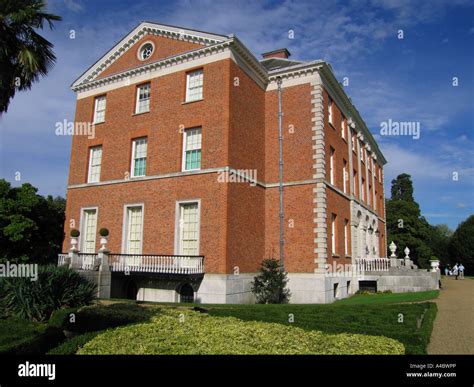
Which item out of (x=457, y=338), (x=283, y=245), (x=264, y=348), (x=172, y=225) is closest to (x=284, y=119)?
(x=283, y=245)

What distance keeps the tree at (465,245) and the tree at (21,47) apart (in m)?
62.9

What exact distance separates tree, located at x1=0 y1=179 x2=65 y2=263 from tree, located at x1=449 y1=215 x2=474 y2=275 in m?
57.1

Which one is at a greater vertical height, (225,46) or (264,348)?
(225,46)

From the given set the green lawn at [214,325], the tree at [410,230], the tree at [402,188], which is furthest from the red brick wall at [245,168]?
the tree at [402,188]

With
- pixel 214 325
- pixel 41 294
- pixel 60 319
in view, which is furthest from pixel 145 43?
pixel 214 325

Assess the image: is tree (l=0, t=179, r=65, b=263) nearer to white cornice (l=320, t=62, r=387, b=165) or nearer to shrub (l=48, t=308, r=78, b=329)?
shrub (l=48, t=308, r=78, b=329)

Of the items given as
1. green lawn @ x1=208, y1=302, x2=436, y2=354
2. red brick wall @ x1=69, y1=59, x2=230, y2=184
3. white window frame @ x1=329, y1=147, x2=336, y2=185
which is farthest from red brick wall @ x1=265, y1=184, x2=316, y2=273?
green lawn @ x1=208, y1=302, x2=436, y2=354

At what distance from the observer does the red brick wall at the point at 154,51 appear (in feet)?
69.6

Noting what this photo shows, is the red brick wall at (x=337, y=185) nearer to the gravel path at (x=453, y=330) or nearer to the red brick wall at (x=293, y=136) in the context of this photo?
the red brick wall at (x=293, y=136)

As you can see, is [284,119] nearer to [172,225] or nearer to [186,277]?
[172,225]

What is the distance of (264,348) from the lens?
23.9 feet

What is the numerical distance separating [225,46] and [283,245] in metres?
10.5
